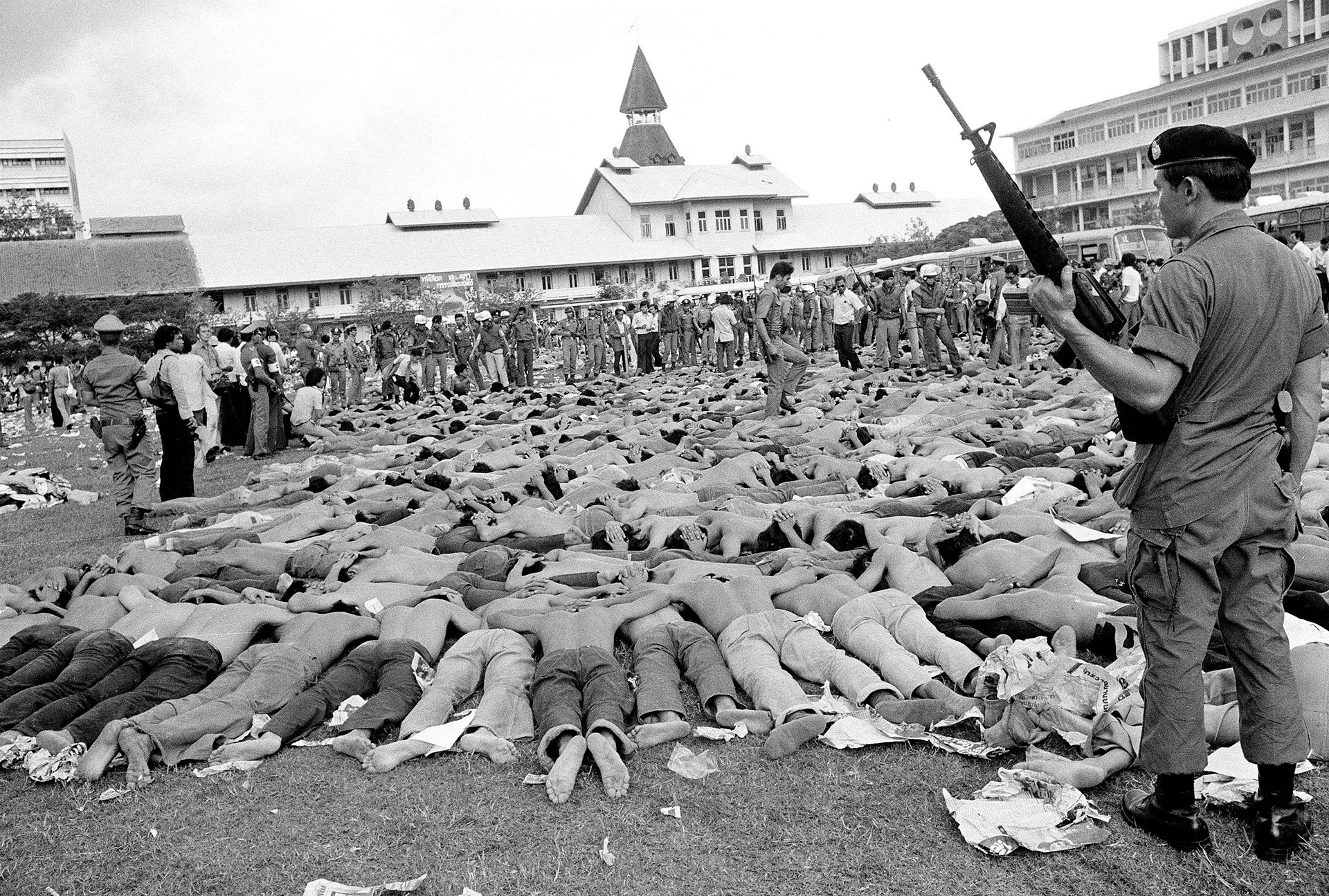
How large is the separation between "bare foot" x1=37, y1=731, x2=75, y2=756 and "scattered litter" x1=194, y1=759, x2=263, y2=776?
0.57 meters

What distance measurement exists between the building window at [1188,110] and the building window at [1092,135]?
4.71m

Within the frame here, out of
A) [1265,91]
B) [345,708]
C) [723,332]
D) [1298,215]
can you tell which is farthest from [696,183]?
[345,708]

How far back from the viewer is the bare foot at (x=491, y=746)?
4168mm

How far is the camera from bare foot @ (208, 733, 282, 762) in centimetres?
435

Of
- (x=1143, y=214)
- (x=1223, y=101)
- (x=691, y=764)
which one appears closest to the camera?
(x=691, y=764)

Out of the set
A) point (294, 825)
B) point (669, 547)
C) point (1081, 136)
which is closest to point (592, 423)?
point (669, 547)

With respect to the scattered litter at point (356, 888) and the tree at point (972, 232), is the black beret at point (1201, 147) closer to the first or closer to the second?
the scattered litter at point (356, 888)

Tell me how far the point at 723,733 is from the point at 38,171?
380ft

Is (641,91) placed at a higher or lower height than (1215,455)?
higher

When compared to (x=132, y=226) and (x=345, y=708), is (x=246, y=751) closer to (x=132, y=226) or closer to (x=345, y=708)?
(x=345, y=708)

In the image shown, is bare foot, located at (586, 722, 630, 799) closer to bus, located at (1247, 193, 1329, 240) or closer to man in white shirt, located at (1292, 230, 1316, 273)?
man in white shirt, located at (1292, 230, 1316, 273)

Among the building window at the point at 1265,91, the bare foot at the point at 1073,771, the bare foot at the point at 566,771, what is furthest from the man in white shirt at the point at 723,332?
the building window at the point at 1265,91

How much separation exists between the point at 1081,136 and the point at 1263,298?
69.7m

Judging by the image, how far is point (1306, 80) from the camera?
177 ft
